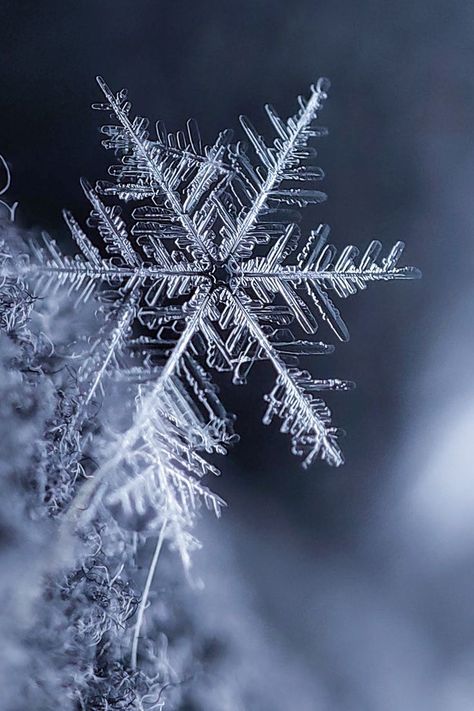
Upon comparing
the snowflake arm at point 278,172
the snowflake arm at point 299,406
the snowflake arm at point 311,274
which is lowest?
the snowflake arm at point 299,406

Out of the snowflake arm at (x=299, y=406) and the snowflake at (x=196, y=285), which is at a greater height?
the snowflake at (x=196, y=285)

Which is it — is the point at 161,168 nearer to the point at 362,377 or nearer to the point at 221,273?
the point at 221,273

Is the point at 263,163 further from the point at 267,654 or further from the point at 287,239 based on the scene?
the point at 267,654

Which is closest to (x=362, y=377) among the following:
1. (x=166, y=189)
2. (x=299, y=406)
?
(x=299, y=406)

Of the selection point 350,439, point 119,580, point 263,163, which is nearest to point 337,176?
point 263,163

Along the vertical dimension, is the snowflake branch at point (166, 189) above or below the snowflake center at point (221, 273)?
above

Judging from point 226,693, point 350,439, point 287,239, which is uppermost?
point 287,239
